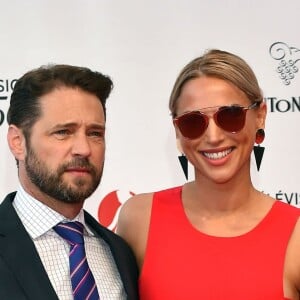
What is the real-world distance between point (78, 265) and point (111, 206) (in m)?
0.86

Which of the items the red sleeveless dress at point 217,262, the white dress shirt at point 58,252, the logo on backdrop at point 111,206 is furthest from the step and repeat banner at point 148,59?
the white dress shirt at point 58,252

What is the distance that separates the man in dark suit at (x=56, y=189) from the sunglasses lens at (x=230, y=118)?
0.31 metres

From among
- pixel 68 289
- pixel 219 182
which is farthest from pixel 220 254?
pixel 68 289

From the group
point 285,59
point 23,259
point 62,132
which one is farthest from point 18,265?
point 285,59

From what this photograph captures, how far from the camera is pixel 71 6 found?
227 centimetres

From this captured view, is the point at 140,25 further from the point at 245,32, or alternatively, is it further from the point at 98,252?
the point at 98,252

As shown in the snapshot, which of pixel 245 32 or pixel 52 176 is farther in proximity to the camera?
pixel 245 32

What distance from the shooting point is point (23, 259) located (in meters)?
1.35

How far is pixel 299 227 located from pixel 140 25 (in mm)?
1056

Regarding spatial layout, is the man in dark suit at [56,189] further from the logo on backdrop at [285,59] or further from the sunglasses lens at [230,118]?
the logo on backdrop at [285,59]

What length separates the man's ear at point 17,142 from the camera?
1.52 metres

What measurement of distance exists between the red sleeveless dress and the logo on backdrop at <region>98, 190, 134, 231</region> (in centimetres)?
58

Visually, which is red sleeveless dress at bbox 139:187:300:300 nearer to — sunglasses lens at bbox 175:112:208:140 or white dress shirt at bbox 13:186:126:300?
white dress shirt at bbox 13:186:126:300

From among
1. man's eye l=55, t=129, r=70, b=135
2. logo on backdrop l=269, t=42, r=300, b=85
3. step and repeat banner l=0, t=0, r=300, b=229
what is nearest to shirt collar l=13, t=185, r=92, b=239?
man's eye l=55, t=129, r=70, b=135
